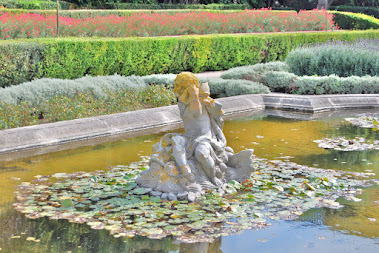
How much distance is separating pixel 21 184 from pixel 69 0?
28475 millimetres

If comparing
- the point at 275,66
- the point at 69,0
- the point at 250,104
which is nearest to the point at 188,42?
the point at 275,66

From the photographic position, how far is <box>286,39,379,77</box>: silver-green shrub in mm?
14906

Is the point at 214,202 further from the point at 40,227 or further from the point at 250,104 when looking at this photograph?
the point at 250,104

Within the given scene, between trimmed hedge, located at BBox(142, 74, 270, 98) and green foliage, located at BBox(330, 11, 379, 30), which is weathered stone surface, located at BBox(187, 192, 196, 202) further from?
green foliage, located at BBox(330, 11, 379, 30)

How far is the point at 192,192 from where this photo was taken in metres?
6.34

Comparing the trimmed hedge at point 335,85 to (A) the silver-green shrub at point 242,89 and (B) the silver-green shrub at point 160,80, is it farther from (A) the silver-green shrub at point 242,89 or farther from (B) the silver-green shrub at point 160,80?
(B) the silver-green shrub at point 160,80

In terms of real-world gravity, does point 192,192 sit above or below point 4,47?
below

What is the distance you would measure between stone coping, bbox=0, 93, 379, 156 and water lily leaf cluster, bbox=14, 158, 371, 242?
1.48 m

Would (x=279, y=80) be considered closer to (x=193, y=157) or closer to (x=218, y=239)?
(x=193, y=157)

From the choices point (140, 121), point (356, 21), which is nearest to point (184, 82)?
point (140, 121)

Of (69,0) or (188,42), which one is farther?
(69,0)

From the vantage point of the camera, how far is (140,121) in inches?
395

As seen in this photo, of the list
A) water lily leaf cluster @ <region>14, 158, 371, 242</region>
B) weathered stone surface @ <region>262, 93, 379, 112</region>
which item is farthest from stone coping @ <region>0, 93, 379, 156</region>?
water lily leaf cluster @ <region>14, 158, 371, 242</region>

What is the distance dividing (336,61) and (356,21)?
19516 mm
